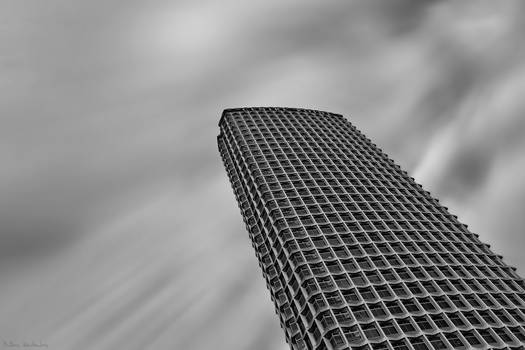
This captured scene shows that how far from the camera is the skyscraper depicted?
78.2m

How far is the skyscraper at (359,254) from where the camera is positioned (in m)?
78.2

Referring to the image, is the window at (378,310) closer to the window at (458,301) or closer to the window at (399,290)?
the window at (399,290)

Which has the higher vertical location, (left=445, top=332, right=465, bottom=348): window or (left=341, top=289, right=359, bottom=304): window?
(left=341, top=289, right=359, bottom=304): window

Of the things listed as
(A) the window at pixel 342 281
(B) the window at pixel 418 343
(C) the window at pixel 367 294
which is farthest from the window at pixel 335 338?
(B) the window at pixel 418 343

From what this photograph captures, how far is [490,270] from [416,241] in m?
16.7

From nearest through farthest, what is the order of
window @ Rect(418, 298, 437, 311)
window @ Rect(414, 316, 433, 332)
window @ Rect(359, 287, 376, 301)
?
1. window @ Rect(414, 316, 433, 332)
2. window @ Rect(418, 298, 437, 311)
3. window @ Rect(359, 287, 376, 301)

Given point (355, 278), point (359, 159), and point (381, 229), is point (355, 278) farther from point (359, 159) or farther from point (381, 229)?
point (359, 159)

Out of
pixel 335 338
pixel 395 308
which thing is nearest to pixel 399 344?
pixel 395 308

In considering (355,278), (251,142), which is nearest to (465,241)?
(355,278)

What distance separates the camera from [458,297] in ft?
282

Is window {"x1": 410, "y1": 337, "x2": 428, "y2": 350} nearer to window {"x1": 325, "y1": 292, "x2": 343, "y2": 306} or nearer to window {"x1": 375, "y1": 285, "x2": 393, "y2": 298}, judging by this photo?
window {"x1": 375, "y1": 285, "x2": 393, "y2": 298}

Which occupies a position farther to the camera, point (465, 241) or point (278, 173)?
point (278, 173)

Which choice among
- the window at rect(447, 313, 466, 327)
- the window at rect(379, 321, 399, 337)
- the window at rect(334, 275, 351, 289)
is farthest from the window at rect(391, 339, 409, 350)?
the window at rect(334, 275, 351, 289)

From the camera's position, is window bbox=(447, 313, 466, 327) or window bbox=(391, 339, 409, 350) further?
window bbox=(447, 313, 466, 327)
